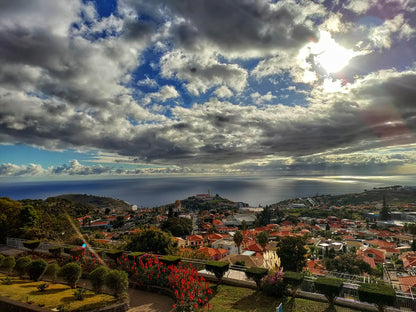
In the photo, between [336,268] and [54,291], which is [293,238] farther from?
[54,291]

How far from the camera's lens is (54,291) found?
757 cm

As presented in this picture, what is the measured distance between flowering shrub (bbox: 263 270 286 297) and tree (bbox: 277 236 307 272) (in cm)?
1046

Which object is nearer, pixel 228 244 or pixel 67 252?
pixel 67 252

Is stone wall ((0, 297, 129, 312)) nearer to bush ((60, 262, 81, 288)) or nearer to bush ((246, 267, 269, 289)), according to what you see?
bush ((60, 262, 81, 288))

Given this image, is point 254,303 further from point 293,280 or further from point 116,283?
point 116,283

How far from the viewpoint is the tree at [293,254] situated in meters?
16.9

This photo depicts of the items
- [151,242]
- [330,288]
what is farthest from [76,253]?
[330,288]

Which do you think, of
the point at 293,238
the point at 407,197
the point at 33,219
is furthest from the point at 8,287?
the point at 407,197

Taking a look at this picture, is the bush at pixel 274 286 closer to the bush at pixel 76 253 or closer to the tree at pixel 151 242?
the tree at pixel 151 242

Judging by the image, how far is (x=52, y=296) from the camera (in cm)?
710

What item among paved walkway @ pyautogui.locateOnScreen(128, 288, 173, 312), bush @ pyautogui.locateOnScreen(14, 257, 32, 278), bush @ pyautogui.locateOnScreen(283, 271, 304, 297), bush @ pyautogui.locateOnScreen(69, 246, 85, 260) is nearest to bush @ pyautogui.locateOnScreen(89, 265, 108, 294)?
paved walkway @ pyautogui.locateOnScreen(128, 288, 173, 312)

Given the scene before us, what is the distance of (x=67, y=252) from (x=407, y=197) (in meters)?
157

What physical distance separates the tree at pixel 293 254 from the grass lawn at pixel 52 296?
1378cm

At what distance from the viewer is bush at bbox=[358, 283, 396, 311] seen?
232 inches
